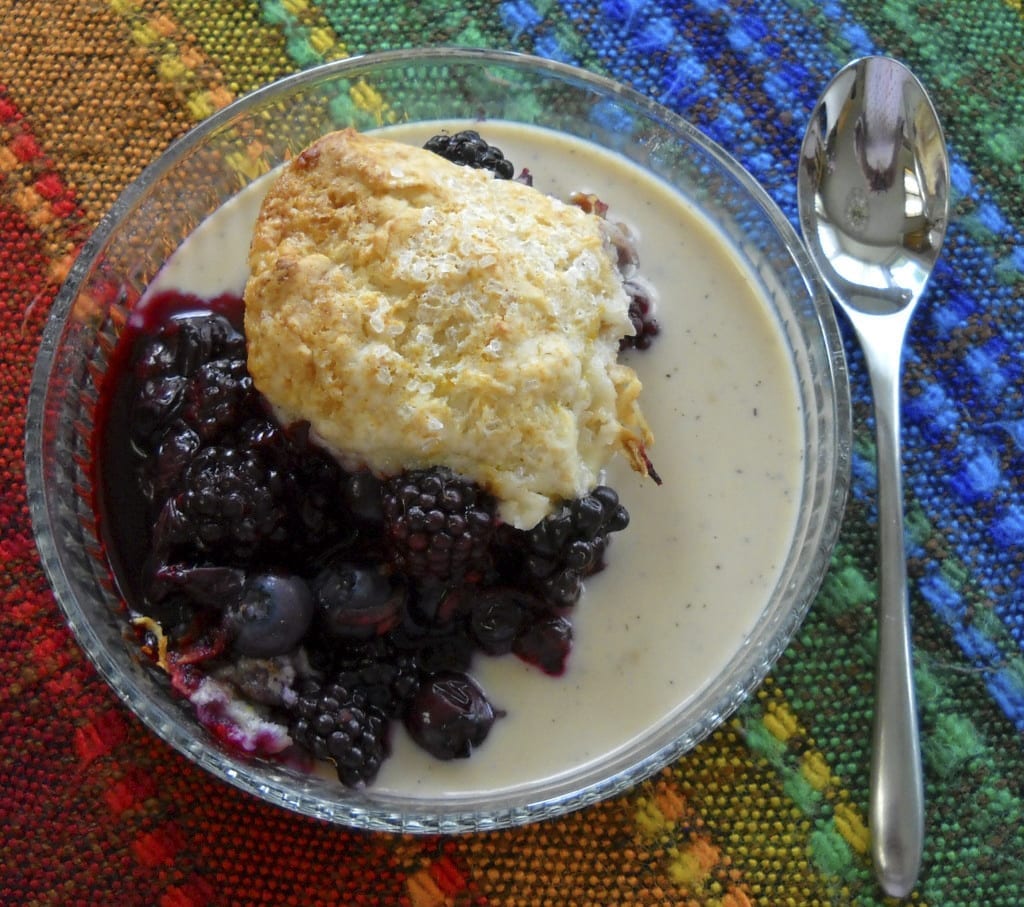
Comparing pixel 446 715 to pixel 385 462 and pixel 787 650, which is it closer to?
pixel 385 462

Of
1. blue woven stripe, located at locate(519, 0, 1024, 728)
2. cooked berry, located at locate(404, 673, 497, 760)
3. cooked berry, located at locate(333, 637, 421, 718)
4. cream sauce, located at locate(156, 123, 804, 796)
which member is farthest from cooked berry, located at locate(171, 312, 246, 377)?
blue woven stripe, located at locate(519, 0, 1024, 728)

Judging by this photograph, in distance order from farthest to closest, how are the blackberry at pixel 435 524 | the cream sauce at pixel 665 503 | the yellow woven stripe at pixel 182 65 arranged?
the yellow woven stripe at pixel 182 65, the cream sauce at pixel 665 503, the blackberry at pixel 435 524

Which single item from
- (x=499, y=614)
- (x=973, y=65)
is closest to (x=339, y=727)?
(x=499, y=614)

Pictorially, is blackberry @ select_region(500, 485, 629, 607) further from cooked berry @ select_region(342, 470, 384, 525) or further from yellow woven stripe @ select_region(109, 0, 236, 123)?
yellow woven stripe @ select_region(109, 0, 236, 123)

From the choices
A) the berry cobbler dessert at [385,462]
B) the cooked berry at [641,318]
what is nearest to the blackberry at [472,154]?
the berry cobbler dessert at [385,462]

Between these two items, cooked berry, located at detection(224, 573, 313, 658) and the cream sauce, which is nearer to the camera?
cooked berry, located at detection(224, 573, 313, 658)

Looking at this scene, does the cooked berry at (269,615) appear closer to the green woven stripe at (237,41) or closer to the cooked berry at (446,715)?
the cooked berry at (446,715)
